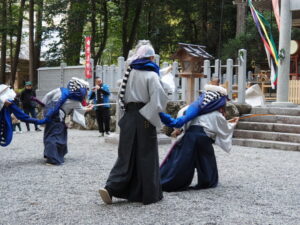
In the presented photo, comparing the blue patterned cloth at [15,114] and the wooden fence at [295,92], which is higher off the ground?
the wooden fence at [295,92]

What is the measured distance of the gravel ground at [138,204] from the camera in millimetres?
4461

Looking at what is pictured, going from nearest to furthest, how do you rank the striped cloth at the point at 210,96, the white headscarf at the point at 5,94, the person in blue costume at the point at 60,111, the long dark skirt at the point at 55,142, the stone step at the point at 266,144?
the striped cloth at the point at 210,96
the white headscarf at the point at 5,94
the long dark skirt at the point at 55,142
the person in blue costume at the point at 60,111
the stone step at the point at 266,144

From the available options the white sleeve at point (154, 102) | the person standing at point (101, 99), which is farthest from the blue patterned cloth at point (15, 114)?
the person standing at point (101, 99)

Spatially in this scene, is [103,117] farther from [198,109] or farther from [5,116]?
[198,109]

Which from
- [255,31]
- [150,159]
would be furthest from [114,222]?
[255,31]

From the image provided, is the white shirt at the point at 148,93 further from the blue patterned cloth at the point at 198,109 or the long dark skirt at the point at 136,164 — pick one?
the blue patterned cloth at the point at 198,109

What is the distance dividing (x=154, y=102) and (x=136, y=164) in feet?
2.43

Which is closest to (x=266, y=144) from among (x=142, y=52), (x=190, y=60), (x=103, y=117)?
(x=190, y=60)

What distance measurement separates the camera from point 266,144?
10703 mm

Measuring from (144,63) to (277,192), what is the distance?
2538mm

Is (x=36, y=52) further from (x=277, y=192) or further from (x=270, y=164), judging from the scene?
(x=277, y=192)

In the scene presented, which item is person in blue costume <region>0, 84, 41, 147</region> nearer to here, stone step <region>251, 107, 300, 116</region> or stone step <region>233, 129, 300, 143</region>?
stone step <region>233, 129, 300, 143</region>

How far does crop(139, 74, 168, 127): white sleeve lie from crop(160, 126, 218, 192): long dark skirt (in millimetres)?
1074

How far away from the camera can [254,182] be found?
6477mm
